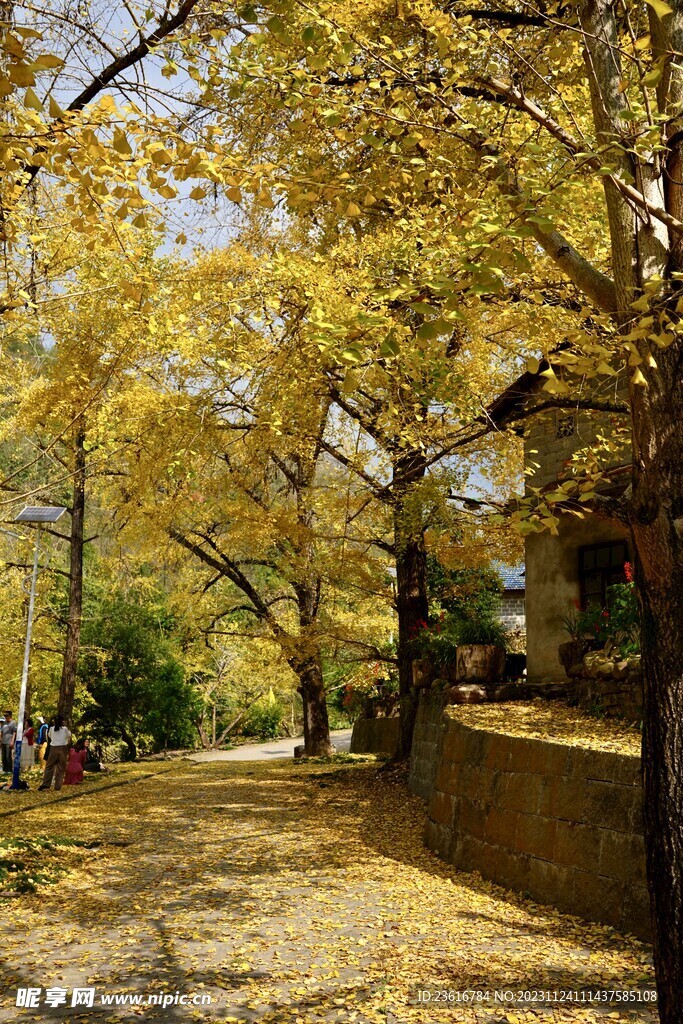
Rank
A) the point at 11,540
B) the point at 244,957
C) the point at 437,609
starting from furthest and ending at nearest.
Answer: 1. the point at 11,540
2. the point at 437,609
3. the point at 244,957

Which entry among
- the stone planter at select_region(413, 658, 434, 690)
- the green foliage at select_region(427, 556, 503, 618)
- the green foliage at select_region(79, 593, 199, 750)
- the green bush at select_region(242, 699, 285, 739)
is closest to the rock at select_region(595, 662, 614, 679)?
the stone planter at select_region(413, 658, 434, 690)

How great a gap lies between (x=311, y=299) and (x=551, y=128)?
668cm

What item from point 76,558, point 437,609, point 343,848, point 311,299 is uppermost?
point 311,299

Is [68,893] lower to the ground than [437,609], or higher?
lower

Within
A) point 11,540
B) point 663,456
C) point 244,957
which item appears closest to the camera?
point 663,456

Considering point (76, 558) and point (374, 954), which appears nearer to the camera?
point (374, 954)

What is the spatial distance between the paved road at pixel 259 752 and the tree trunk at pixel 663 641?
23.8 meters

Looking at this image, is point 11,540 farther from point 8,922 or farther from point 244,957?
point 244,957

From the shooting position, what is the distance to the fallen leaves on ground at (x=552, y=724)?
7.89 metres

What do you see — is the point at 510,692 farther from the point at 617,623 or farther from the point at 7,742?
the point at 7,742

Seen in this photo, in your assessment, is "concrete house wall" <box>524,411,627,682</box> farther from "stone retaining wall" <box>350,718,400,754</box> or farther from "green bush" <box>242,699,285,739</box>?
"green bush" <box>242,699,285,739</box>

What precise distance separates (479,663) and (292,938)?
240 inches

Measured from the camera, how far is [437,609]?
64.3 feet

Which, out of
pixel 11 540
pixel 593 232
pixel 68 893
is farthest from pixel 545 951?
pixel 11 540
